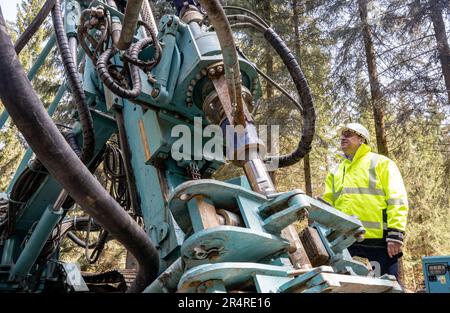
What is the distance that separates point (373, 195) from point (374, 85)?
23.1 ft

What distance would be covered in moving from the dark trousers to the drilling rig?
4.08 ft

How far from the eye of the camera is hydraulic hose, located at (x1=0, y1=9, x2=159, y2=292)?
4.47 ft

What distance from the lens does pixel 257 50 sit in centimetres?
1253

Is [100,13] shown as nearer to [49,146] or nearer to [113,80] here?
[113,80]

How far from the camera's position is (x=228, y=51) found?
1970 mm

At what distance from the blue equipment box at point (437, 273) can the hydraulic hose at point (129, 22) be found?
3.62 m

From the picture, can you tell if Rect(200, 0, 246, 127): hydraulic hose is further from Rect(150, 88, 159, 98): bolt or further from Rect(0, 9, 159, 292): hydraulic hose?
Rect(0, 9, 159, 292): hydraulic hose

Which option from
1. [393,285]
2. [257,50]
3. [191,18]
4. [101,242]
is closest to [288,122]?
[257,50]

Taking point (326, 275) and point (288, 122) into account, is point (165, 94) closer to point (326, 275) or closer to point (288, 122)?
point (326, 275)

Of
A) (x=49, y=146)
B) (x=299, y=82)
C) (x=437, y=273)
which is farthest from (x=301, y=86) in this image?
(x=437, y=273)

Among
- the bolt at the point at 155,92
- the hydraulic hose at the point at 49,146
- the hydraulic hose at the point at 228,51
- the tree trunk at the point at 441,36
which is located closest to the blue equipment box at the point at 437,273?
the hydraulic hose at the point at 228,51

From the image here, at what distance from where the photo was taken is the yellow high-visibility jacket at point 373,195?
3.65m

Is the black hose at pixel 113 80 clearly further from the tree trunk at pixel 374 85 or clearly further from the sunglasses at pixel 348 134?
the tree trunk at pixel 374 85
